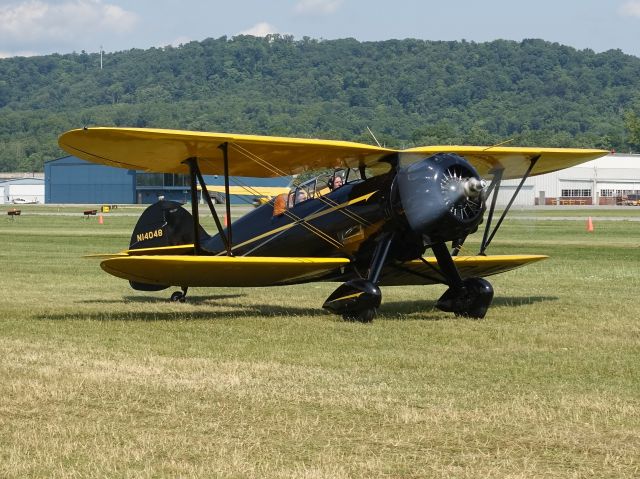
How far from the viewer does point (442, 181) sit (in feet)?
40.1

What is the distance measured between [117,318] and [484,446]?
7.53 meters

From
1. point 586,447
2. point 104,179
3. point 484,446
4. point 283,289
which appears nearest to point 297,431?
point 484,446

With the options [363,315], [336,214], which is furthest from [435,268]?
[363,315]

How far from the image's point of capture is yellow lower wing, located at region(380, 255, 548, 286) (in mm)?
14045

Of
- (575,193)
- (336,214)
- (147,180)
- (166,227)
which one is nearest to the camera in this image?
(336,214)

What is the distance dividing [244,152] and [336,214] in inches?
54.9

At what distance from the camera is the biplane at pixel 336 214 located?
12.3 metres

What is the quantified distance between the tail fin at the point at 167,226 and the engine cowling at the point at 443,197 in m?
4.26

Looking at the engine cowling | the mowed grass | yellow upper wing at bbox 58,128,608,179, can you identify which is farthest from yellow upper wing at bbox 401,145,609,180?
the mowed grass

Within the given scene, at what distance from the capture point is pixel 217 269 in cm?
1282

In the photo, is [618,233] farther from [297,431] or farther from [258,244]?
[297,431]

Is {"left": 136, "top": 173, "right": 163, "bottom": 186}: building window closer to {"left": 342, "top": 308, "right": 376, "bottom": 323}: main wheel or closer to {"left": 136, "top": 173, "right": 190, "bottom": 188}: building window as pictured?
{"left": 136, "top": 173, "right": 190, "bottom": 188}: building window

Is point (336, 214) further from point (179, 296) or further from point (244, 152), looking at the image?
point (179, 296)

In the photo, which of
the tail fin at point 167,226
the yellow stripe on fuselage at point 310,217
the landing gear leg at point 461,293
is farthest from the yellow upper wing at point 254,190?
the landing gear leg at point 461,293
